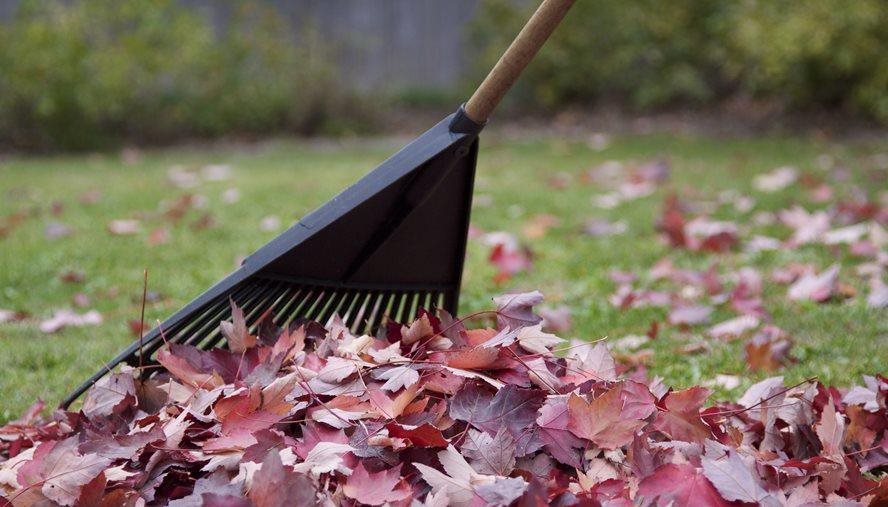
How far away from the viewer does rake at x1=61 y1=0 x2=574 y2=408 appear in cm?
193

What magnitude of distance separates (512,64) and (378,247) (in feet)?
1.66

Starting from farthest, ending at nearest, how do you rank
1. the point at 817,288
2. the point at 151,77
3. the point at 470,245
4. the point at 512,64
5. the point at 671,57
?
the point at 671,57
the point at 151,77
the point at 470,245
the point at 817,288
the point at 512,64

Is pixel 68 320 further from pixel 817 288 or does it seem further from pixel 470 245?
pixel 817 288

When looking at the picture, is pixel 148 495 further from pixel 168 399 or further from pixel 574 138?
pixel 574 138

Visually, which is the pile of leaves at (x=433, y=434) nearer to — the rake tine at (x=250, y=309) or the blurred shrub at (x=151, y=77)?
the rake tine at (x=250, y=309)

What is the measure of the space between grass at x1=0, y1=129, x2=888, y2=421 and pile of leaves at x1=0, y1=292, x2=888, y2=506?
49 centimetres

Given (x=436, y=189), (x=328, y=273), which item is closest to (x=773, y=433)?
(x=436, y=189)

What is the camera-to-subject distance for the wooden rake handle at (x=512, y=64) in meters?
1.93

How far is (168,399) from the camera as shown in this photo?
1791mm

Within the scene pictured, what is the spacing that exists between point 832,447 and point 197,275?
2526 millimetres

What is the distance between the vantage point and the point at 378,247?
207 centimetres

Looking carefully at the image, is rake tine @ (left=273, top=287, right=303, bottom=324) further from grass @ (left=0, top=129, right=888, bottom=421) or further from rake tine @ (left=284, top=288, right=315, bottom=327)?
grass @ (left=0, top=129, right=888, bottom=421)

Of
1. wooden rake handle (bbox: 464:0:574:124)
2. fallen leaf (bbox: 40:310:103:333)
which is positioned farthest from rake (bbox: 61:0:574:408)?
fallen leaf (bbox: 40:310:103:333)

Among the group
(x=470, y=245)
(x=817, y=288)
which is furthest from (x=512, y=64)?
(x=470, y=245)
